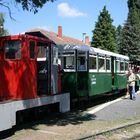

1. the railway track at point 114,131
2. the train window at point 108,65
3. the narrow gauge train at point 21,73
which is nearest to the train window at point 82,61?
the train window at point 108,65

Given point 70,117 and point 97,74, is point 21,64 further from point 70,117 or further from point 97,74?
point 97,74

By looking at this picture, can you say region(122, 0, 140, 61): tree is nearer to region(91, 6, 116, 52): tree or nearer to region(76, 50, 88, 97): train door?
region(91, 6, 116, 52): tree

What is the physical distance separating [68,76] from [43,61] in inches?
160

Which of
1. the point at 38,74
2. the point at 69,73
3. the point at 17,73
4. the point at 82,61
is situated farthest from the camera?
Result: the point at 82,61

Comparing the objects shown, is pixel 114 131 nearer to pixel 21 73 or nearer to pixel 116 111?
pixel 21 73

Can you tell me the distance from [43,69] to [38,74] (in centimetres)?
36

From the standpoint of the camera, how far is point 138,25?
196 feet

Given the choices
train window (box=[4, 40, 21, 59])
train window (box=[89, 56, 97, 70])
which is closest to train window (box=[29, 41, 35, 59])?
train window (box=[4, 40, 21, 59])

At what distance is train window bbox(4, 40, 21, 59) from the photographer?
12.7m

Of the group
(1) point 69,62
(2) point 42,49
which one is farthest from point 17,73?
(1) point 69,62

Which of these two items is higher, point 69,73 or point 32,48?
point 32,48

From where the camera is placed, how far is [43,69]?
47.2ft

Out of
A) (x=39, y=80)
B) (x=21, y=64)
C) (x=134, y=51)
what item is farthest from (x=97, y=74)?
(x=134, y=51)

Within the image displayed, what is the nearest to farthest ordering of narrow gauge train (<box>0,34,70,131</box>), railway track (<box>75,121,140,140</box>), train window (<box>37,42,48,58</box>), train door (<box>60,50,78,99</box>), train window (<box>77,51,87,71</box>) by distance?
1. narrow gauge train (<box>0,34,70,131</box>)
2. railway track (<box>75,121,140,140</box>)
3. train window (<box>37,42,48,58</box>)
4. train door (<box>60,50,78,99</box>)
5. train window (<box>77,51,87,71</box>)
